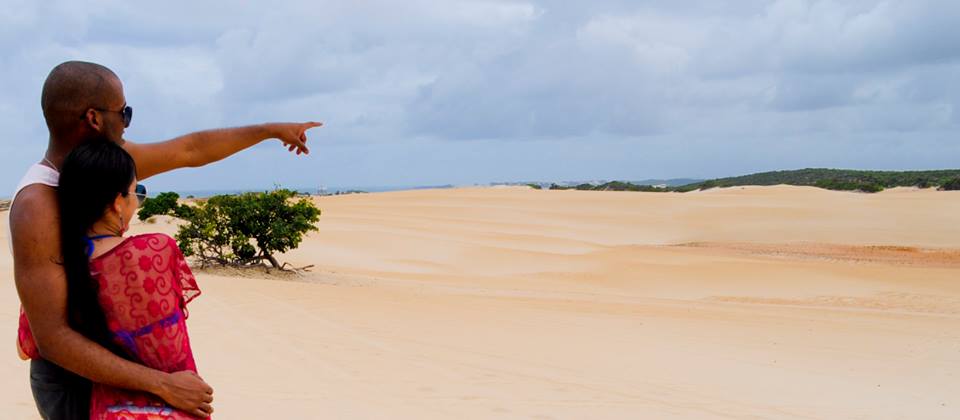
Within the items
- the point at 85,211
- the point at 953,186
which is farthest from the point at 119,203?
the point at 953,186

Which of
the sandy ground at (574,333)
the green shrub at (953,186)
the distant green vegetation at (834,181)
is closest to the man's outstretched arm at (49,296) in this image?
the sandy ground at (574,333)

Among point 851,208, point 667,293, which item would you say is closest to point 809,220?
point 851,208

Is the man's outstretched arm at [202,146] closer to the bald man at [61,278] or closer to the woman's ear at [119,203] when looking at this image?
the bald man at [61,278]

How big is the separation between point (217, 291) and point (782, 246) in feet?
60.1

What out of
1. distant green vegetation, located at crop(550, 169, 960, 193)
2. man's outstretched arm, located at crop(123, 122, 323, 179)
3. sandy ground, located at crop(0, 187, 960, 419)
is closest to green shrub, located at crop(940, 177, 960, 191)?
distant green vegetation, located at crop(550, 169, 960, 193)

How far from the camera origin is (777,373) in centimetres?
828

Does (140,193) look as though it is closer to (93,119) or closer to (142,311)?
(93,119)

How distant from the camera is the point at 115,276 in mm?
2162

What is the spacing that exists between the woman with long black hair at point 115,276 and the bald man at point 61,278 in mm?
40

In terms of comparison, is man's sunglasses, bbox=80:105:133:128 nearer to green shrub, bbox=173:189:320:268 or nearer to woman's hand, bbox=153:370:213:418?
woman's hand, bbox=153:370:213:418

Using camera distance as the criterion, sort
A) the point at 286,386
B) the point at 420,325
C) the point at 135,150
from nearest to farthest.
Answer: the point at 135,150 → the point at 286,386 → the point at 420,325

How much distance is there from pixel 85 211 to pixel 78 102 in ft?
1.05

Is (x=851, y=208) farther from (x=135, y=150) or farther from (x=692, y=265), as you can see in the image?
(x=135, y=150)

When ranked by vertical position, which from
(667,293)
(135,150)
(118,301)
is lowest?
(667,293)
